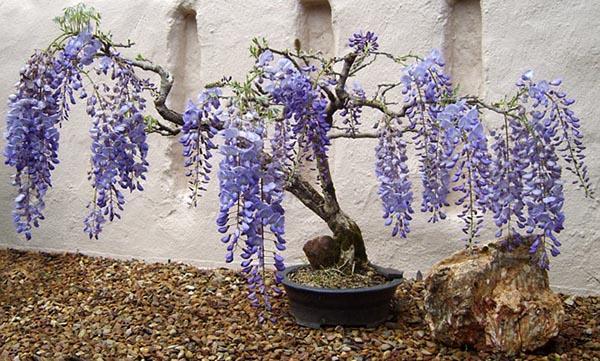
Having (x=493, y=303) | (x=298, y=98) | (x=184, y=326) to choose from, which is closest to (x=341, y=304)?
(x=493, y=303)

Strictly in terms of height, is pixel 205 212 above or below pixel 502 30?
below

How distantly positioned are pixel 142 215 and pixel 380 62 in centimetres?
162

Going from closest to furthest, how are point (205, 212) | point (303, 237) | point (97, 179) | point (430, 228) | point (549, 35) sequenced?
point (97, 179), point (549, 35), point (430, 228), point (303, 237), point (205, 212)

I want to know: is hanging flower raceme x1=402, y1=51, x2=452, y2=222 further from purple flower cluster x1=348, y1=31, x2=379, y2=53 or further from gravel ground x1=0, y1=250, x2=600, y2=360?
Answer: gravel ground x1=0, y1=250, x2=600, y2=360

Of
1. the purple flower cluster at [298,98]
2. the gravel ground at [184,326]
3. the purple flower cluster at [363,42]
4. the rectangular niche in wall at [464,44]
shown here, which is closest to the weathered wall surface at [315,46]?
the rectangular niche in wall at [464,44]

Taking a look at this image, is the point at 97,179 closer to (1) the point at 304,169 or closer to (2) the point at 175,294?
(2) the point at 175,294

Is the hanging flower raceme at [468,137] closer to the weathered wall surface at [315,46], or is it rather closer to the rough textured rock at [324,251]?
the rough textured rock at [324,251]

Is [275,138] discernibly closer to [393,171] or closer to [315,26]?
[393,171]

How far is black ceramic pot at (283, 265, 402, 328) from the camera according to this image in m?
2.61

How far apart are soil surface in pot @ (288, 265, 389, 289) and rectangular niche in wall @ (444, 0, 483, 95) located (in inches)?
39.6

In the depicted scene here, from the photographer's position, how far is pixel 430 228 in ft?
10.5

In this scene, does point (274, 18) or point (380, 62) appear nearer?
point (380, 62)

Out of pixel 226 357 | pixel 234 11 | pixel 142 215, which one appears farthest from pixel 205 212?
pixel 226 357

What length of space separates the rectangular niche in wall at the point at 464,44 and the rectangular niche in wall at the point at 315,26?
0.62 metres
